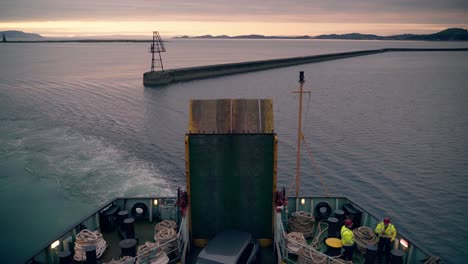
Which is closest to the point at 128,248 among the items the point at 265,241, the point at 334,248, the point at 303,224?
the point at 265,241

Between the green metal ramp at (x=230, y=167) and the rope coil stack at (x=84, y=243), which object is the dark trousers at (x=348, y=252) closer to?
the green metal ramp at (x=230, y=167)

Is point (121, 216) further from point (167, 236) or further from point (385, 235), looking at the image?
point (385, 235)

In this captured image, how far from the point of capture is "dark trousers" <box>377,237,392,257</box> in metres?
11.9

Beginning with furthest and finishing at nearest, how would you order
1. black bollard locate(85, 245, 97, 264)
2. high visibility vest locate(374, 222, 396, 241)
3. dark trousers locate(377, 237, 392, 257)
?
1. high visibility vest locate(374, 222, 396, 241)
2. dark trousers locate(377, 237, 392, 257)
3. black bollard locate(85, 245, 97, 264)

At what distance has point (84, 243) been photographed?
11.7m

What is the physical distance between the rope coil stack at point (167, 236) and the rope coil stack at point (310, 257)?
13.1 feet

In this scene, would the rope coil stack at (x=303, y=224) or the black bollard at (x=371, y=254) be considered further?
the rope coil stack at (x=303, y=224)

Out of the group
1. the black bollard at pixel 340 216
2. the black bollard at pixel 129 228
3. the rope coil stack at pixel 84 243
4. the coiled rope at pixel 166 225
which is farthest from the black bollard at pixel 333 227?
the rope coil stack at pixel 84 243

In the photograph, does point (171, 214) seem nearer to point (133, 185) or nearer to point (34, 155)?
point (133, 185)

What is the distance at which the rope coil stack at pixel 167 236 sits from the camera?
1154 centimetres

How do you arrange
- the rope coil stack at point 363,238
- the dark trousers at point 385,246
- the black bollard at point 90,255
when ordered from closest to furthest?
the black bollard at point 90,255 < the dark trousers at point 385,246 < the rope coil stack at point 363,238

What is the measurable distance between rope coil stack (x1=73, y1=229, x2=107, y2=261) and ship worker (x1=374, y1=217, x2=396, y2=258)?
959 centimetres

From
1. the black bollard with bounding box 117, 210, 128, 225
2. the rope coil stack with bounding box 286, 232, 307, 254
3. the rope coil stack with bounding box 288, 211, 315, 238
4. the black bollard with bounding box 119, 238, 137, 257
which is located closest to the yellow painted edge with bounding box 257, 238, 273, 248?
the rope coil stack with bounding box 286, 232, 307, 254

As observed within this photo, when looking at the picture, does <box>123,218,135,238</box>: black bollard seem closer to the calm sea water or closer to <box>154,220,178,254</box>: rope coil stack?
<box>154,220,178,254</box>: rope coil stack
